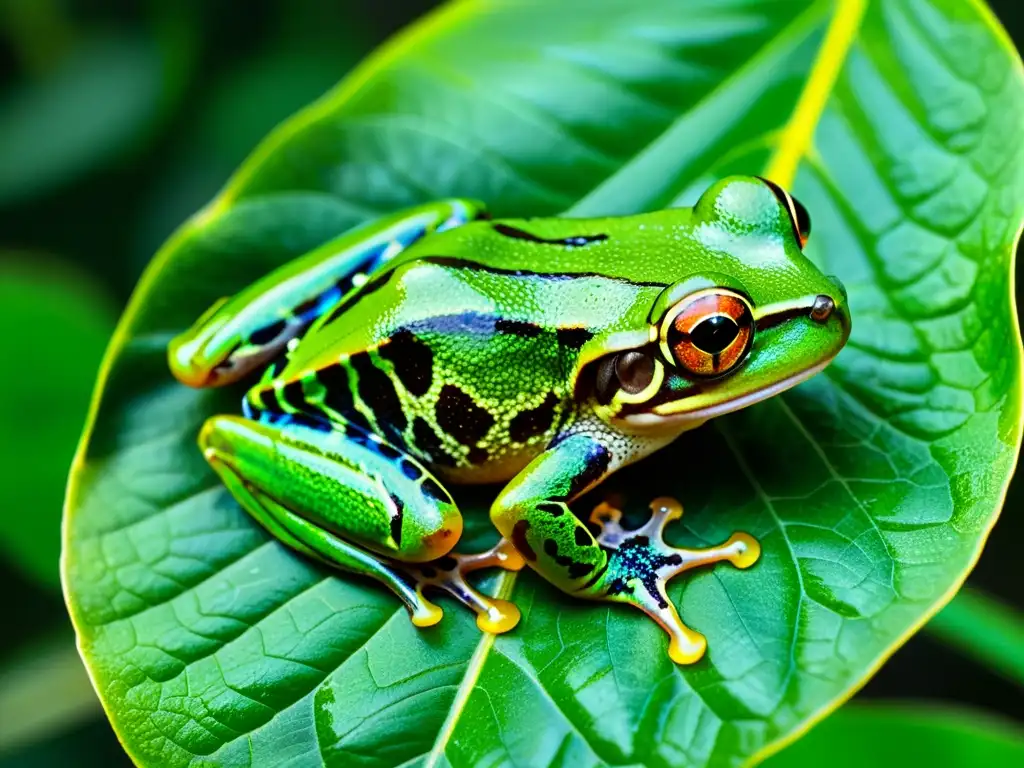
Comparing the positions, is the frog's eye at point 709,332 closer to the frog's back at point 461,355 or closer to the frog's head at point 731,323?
the frog's head at point 731,323

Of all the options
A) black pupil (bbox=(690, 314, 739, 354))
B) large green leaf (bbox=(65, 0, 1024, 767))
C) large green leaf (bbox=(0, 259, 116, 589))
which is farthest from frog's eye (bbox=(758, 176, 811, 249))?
large green leaf (bbox=(0, 259, 116, 589))

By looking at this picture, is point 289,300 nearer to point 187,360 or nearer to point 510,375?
point 187,360

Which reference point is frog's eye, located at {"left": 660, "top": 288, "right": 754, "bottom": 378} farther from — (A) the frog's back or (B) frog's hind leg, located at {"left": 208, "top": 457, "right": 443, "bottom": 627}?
(B) frog's hind leg, located at {"left": 208, "top": 457, "right": 443, "bottom": 627}

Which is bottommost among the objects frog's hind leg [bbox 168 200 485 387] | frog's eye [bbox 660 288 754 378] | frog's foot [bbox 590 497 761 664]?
frog's foot [bbox 590 497 761 664]

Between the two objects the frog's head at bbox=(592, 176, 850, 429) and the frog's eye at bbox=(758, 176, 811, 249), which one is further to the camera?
the frog's eye at bbox=(758, 176, 811, 249)

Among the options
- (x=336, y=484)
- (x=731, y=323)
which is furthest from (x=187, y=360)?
(x=731, y=323)

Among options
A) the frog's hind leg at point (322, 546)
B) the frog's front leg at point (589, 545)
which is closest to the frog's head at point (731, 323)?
the frog's front leg at point (589, 545)

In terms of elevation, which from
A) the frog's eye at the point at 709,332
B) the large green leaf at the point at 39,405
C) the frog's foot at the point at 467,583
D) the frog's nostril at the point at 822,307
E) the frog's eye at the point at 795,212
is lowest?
the large green leaf at the point at 39,405

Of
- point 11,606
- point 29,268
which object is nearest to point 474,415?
point 29,268
